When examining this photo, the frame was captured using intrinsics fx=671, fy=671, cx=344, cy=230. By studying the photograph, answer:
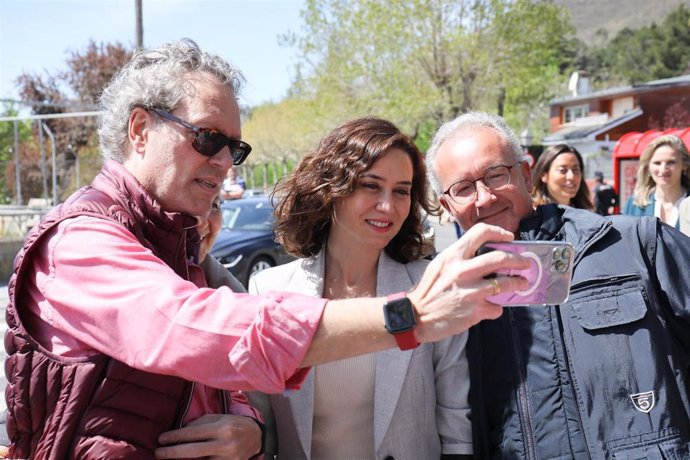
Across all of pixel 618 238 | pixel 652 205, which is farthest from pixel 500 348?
pixel 652 205

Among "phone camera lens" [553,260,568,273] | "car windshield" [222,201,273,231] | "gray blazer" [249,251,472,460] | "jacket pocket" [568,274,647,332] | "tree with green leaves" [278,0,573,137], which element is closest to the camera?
"phone camera lens" [553,260,568,273]

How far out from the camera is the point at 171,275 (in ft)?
4.48

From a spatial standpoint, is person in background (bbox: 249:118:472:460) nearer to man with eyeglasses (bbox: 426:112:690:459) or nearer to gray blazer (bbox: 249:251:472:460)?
gray blazer (bbox: 249:251:472:460)

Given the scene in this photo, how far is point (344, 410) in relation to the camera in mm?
2412

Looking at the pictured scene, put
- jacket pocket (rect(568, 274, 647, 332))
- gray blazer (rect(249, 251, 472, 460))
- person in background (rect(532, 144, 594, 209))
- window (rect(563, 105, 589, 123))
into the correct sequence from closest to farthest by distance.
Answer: jacket pocket (rect(568, 274, 647, 332))
gray blazer (rect(249, 251, 472, 460))
person in background (rect(532, 144, 594, 209))
window (rect(563, 105, 589, 123))

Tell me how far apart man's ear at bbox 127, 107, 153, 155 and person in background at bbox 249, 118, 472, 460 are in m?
1.04

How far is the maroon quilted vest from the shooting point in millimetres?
1407

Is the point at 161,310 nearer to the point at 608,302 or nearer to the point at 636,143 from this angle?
the point at 608,302

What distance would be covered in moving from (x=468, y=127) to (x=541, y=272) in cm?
130

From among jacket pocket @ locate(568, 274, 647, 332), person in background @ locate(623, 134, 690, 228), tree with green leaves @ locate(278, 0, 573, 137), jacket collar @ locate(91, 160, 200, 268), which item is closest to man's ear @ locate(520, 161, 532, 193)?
jacket pocket @ locate(568, 274, 647, 332)

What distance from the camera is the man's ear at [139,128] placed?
1.69 meters

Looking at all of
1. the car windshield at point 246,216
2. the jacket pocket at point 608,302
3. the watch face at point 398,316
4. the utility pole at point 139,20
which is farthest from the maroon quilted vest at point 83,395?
the utility pole at point 139,20

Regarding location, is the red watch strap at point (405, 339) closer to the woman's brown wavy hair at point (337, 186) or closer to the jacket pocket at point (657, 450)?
the jacket pocket at point (657, 450)

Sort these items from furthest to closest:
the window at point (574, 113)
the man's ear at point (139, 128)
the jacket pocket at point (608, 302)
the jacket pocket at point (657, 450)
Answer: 1. the window at point (574, 113)
2. the jacket pocket at point (608, 302)
3. the jacket pocket at point (657, 450)
4. the man's ear at point (139, 128)
